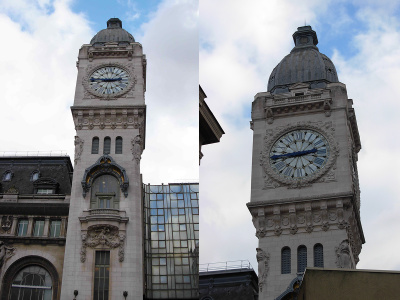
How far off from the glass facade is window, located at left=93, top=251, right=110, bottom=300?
11.5 metres

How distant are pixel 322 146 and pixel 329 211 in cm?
589

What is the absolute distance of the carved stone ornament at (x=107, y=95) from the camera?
5872 centimetres

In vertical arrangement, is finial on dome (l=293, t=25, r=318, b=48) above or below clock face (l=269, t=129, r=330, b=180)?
above

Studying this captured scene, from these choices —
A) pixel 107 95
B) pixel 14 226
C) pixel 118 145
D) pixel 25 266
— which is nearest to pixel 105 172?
pixel 118 145

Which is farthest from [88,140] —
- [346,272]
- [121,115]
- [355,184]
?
[346,272]

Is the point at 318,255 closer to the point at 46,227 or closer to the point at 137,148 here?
the point at 137,148

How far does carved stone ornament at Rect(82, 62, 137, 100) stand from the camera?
58.7 meters

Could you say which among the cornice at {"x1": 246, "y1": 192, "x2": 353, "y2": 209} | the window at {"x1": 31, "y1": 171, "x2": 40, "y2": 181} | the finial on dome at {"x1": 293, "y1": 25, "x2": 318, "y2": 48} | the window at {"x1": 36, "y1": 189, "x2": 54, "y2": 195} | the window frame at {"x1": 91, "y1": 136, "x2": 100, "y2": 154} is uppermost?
the finial on dome at {"x1": 293, "y1": 25, "x2": 318, "y2": 48}

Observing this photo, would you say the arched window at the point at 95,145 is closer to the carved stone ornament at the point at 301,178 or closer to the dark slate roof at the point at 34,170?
the dark slate roof at the point at 34,170

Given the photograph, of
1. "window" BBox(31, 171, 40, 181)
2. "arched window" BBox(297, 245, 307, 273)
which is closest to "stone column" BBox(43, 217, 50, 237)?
"window" BBox(31, 171, 40, 181)

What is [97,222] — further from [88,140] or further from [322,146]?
[322,146]

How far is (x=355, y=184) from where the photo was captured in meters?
58.7

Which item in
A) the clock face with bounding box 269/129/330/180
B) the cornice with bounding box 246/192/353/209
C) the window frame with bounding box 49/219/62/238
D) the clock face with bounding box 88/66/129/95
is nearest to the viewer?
the window frame with bounding box 49/219/62/238

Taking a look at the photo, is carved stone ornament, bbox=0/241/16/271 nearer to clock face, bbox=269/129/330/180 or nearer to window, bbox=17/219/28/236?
window, bbox=17/219/28/236
